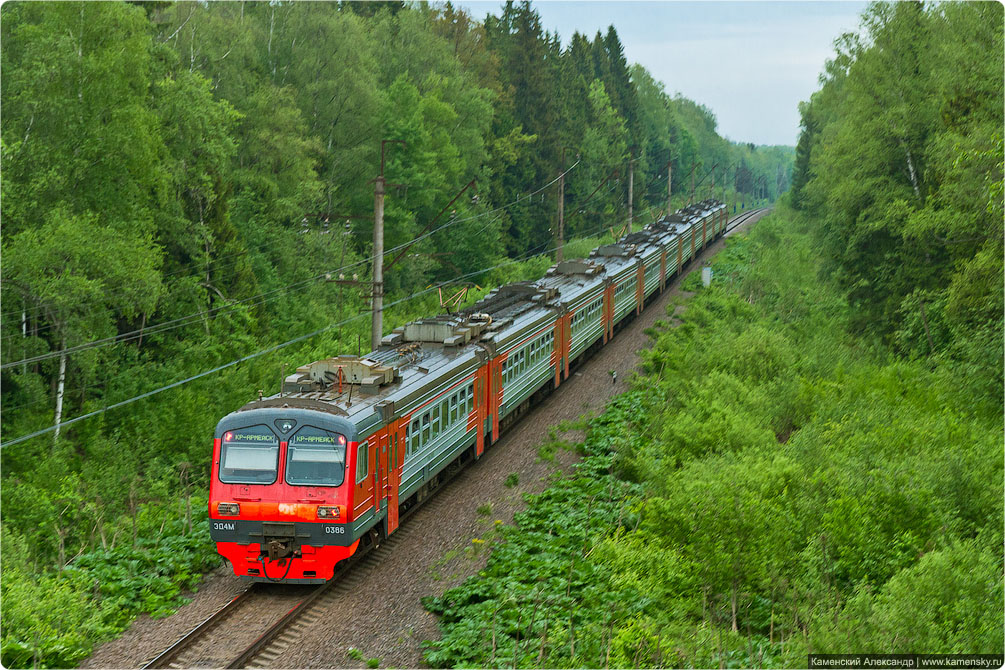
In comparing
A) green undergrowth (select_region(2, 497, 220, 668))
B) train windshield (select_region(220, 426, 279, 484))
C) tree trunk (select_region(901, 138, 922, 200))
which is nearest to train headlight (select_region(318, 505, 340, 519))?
train windshield (select_region(220, 426, 279, 484))

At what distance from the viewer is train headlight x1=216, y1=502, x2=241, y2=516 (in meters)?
13.1

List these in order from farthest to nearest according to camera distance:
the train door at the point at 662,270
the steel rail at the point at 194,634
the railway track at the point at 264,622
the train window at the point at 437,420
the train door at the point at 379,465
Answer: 1. the train door at the point at 662,270
2. the train window at the point at 437,420
3. the train door at the point at 379,465
4. the railway track at the point at 264,622
5. the steel rail at the point at 194,634

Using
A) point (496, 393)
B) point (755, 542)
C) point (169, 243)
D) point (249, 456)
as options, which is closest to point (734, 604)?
point (755, 542)

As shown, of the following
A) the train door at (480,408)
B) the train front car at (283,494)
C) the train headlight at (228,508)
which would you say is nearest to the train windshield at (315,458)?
the train front car at (283,494)

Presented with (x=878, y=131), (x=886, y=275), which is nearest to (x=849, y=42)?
(x=878, y=131)

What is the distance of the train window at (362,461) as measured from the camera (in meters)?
13.4

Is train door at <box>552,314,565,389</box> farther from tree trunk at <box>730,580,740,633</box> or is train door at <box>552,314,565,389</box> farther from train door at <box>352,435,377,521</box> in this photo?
tree trunk at <box>730,580,740,633</box>

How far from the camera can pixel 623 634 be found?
10.8 m

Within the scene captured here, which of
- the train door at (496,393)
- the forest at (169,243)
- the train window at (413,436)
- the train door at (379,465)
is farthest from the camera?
the train door at (496,393)

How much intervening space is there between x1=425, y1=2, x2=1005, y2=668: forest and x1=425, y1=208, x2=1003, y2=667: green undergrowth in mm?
37

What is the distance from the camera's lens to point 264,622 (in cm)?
1230

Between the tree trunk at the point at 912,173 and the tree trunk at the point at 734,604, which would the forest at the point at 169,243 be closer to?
the tree trunk at the point at 734,604

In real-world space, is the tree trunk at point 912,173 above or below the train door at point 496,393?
above

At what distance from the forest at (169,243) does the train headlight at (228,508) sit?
1.25 m
